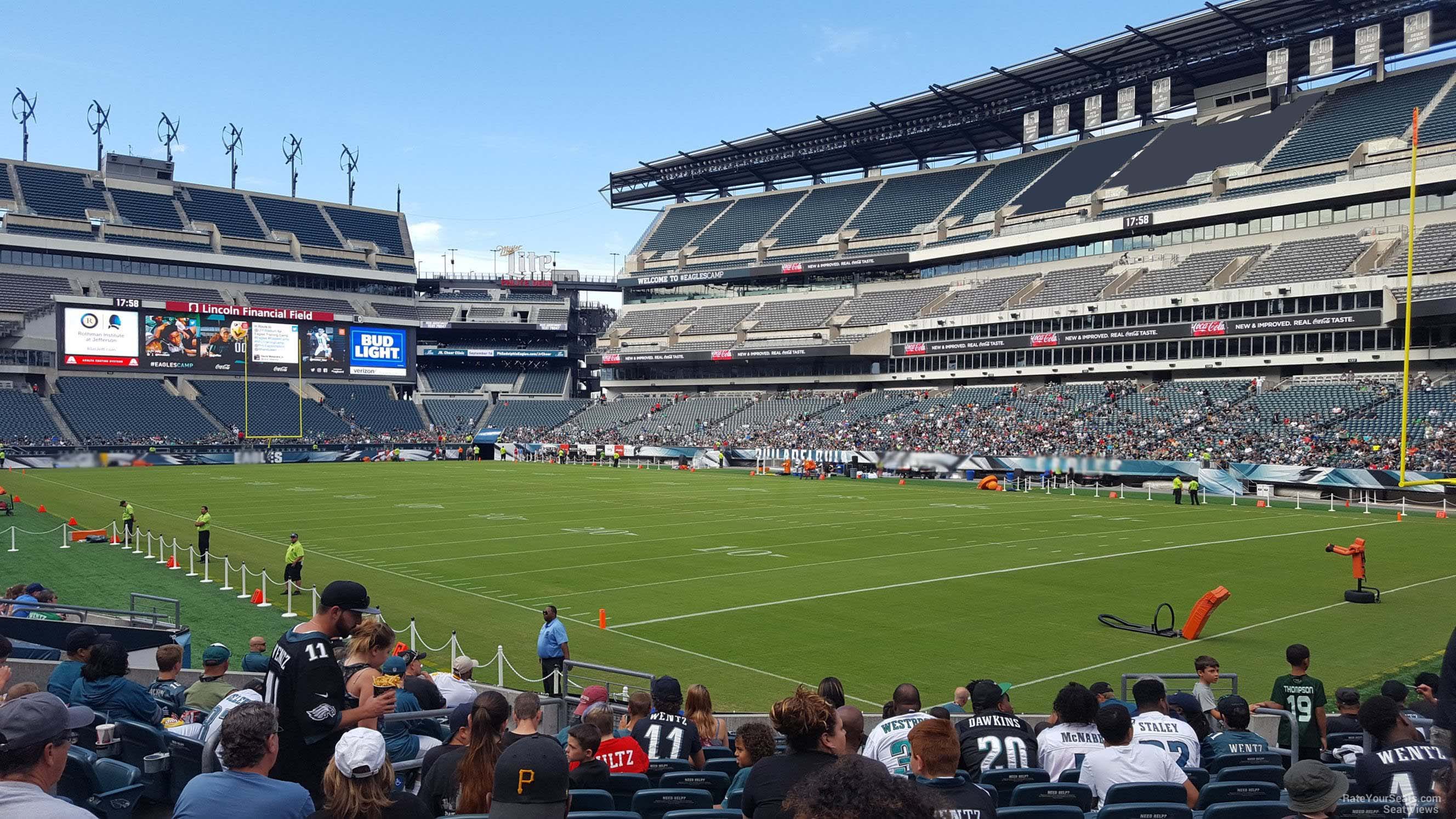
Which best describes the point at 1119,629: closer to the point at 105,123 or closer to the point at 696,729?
the point at 696,729

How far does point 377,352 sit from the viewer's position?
91.2 meters

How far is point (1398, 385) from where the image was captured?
165ft

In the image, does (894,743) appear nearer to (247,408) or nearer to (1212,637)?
(1212,637)

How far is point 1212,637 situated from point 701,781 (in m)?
15.0

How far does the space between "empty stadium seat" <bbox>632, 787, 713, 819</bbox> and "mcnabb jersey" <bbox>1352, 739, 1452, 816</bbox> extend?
3.95m

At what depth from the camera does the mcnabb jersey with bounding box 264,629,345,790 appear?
5.47 meters

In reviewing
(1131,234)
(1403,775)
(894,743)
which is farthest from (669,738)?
(1131,234)

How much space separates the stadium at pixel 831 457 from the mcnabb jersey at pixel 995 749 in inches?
1.5

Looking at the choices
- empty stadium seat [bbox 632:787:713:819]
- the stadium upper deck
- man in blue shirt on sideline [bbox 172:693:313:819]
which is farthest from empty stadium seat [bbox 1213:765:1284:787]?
the stadium upper deck

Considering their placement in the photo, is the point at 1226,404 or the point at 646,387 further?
the point at 646,387

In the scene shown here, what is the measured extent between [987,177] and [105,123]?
8399 cm

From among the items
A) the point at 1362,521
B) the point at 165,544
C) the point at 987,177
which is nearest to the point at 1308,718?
the point at 165,544

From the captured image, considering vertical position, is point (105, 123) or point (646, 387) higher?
point (105, 123)

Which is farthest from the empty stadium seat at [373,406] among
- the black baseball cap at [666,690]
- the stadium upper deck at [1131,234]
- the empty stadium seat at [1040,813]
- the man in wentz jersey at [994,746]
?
the empty stadium seat at [1040,813]
